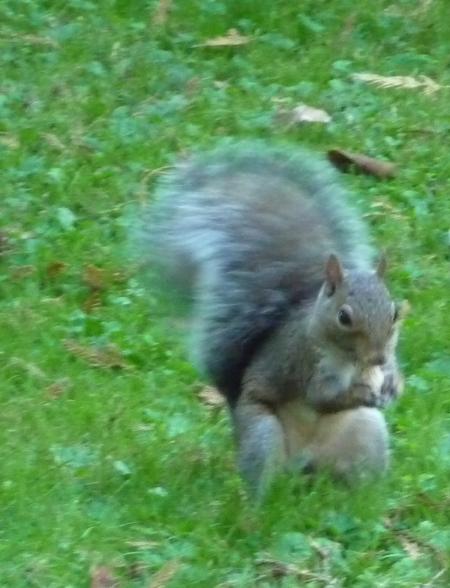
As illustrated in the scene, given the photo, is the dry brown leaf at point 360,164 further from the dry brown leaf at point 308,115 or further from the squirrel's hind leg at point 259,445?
the squirrel's hind leg at point 259,445

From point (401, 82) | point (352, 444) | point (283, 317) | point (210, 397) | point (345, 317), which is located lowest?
point (210, 397)

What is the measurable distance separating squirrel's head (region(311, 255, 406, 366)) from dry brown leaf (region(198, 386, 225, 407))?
2.36ft

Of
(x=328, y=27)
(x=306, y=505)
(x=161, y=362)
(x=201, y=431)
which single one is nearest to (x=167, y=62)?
(x=328, y=27)

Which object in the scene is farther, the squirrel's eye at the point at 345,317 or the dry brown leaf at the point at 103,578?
the squirrel's eye at the point at 345,317

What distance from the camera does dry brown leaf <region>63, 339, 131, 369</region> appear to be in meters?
4.89

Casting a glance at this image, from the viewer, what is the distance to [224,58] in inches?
264

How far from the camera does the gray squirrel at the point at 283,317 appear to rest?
401cm

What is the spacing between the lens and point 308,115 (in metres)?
6.27

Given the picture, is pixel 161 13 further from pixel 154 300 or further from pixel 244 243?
pixel 244 243

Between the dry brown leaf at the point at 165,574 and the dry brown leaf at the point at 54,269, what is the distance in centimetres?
160

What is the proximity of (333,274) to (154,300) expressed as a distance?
802 millimetres

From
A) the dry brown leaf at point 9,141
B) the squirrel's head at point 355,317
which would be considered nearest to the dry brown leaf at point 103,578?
the squirrel's head at point 355,317

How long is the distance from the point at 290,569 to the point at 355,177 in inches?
91.1

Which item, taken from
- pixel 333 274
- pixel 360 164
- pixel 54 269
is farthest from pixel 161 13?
pixel 333 274
